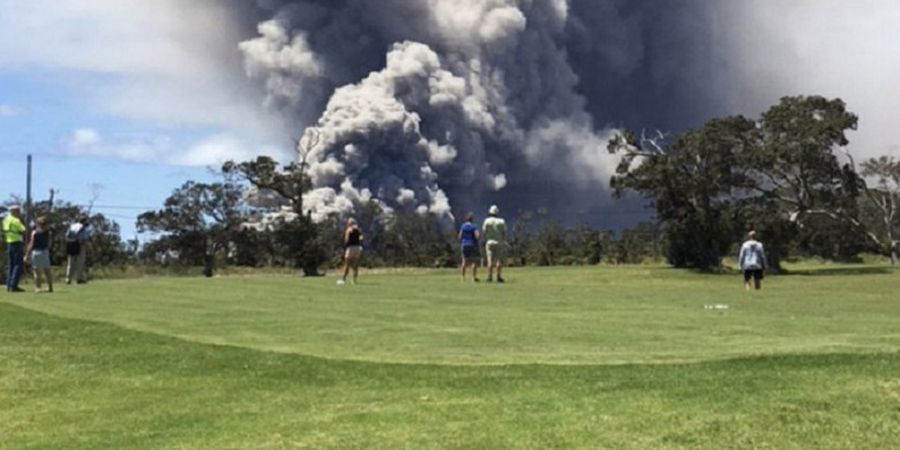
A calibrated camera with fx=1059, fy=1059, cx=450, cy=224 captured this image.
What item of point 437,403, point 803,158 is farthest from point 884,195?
point 437,403

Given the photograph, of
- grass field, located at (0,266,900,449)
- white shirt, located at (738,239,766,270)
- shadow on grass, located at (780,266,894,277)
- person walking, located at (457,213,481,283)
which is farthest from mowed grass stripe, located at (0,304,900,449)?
shadow on grass, located at (780,266,894,277)

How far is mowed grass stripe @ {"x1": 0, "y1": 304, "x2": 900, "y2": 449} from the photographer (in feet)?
30.0

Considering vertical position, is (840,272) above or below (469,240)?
below

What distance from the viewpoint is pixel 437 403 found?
10516 millimetres

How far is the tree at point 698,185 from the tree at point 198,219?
30.8m

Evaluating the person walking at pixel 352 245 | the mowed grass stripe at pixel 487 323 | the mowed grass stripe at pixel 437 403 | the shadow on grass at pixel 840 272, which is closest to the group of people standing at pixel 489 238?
the person walking at pixel 352 245

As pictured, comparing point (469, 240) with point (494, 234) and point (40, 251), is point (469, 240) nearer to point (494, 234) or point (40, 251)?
point (494, 234)

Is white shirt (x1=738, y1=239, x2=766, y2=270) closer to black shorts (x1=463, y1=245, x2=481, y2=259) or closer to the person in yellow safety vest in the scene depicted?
black shorts (x1=463, y1=245, x2=481, y2=259)

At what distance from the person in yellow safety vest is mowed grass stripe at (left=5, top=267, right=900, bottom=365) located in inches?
68.1

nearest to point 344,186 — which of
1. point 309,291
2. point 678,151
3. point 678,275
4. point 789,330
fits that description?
point 678,151

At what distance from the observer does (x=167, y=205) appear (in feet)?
264

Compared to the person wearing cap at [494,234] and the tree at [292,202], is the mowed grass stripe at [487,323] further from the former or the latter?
the tree at [292,202]

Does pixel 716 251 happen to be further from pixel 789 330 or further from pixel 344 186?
pixel 344 186

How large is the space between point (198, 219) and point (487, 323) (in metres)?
66.3
